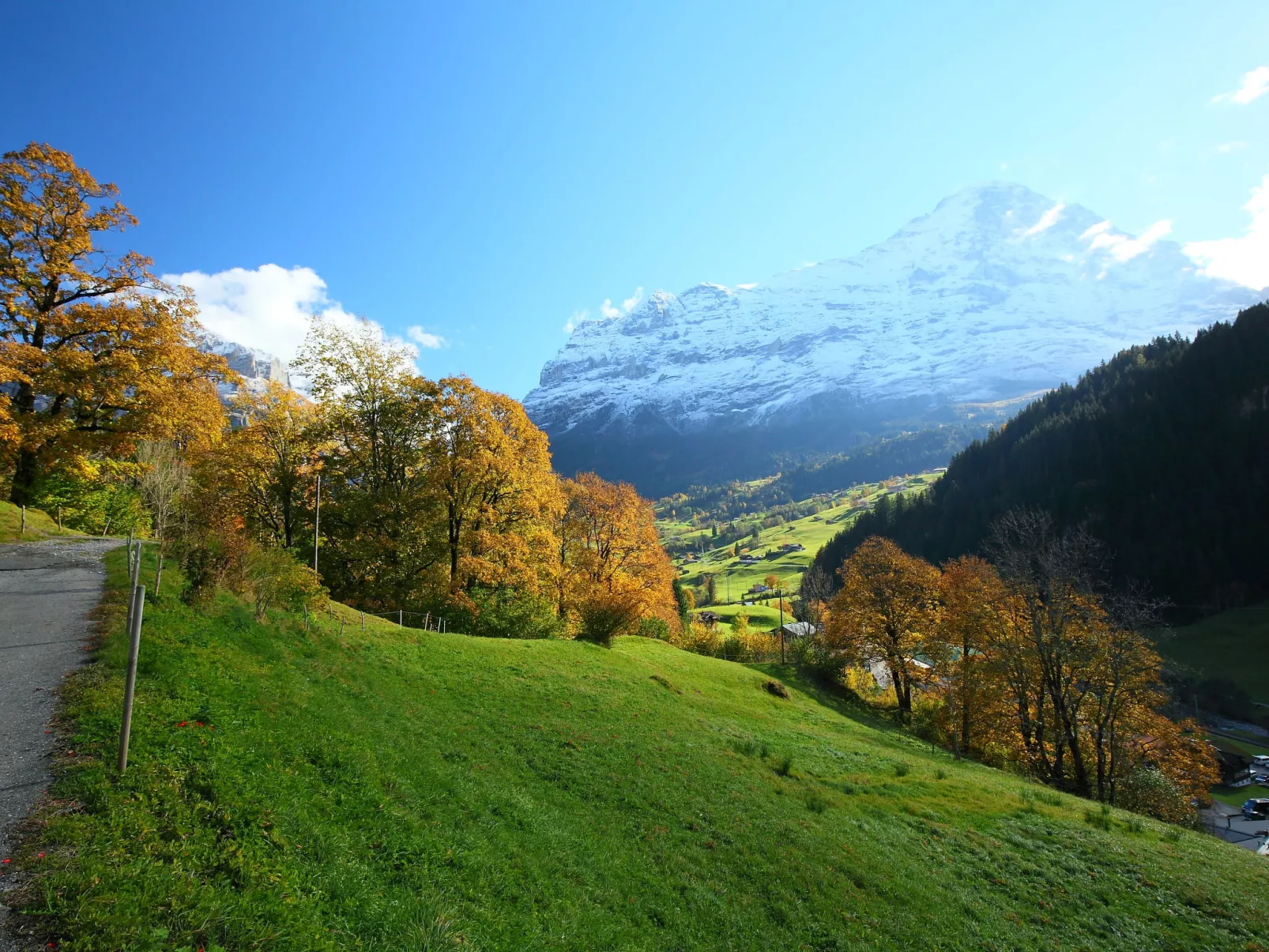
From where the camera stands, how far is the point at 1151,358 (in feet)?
490

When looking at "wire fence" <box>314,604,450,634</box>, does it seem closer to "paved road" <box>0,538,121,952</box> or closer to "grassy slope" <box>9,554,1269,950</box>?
"grassy slope" <box>9,554,1269,950</box>

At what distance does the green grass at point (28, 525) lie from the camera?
21.1m

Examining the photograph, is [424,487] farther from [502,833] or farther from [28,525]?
[502,833]

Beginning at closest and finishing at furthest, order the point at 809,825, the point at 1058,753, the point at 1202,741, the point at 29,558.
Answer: the point at 809,825 < the point at 29,558 < the point at 1058,753 < the point at 1202,741

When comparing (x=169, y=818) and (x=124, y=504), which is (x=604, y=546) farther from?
(x=169, y=818)

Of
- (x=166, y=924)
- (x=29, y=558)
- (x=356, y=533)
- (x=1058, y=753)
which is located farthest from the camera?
(x=1058, y=753)

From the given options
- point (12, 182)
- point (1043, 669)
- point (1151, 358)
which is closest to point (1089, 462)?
point (1151, 358)

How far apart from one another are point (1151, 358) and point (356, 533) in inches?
7836

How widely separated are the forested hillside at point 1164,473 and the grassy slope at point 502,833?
116 m

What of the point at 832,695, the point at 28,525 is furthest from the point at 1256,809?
the point at 28,525

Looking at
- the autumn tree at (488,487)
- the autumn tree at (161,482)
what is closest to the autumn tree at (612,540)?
the autumn tree at (488,487)

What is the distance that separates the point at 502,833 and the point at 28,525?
87.4 ft

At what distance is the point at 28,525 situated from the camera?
23531mm

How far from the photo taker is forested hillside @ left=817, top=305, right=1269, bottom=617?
11512cm
